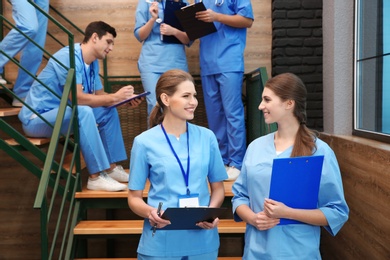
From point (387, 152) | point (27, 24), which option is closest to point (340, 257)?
point (387, 152)

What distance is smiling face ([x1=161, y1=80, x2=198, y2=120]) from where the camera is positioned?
7.36 feet

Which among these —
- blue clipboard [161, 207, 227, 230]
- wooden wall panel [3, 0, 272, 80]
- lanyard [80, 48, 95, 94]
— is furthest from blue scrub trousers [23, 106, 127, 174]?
blue clipboard [161, 207, 227, 230]

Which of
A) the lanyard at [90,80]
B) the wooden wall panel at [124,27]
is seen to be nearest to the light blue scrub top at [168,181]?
the lanyard at [90,80]

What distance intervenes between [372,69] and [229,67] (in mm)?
931

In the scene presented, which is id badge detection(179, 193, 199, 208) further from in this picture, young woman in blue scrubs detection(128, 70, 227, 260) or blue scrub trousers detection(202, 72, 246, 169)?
blue scrub trousers detection(202, 72, 246, 169)

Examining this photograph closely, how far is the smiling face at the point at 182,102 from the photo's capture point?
224cm

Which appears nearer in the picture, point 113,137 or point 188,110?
point 188,110

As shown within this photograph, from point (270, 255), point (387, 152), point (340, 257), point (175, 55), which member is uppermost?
point (175, 55)

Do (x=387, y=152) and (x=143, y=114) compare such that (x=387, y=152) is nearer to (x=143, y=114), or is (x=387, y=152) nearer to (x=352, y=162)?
(x=352, y=162)

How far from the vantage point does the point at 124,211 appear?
4777mm

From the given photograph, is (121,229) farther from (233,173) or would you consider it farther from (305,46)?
(305,46)

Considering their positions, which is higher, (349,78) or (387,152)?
(349,78)

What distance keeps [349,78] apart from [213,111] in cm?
99

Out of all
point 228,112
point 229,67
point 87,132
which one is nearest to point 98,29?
point 87,132
